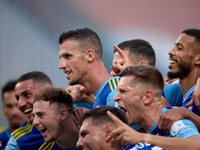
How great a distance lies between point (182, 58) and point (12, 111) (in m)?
1.94

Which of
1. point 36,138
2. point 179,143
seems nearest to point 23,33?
point 36,138

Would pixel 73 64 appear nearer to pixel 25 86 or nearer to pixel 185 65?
pixel 25 86

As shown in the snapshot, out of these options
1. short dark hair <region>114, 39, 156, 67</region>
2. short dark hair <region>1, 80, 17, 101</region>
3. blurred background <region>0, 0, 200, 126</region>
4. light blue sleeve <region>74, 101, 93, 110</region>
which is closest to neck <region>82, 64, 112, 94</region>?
short dark hair <region>114, 39, 156, 67</region>

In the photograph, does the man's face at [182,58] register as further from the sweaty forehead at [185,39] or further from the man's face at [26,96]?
the man's face at [26,96]

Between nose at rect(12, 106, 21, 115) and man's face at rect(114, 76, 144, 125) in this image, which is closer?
man's face at rect(114, 76, 144, 125)

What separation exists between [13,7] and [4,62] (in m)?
0.95

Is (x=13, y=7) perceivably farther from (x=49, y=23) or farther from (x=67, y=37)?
(x=67, y=37)

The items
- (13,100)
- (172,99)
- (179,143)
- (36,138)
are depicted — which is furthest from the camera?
(13,100)

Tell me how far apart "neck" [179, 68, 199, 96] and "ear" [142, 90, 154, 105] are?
765 mm

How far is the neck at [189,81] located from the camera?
240cm

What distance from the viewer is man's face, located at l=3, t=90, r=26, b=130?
3.33 meters

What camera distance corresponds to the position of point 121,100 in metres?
1.79

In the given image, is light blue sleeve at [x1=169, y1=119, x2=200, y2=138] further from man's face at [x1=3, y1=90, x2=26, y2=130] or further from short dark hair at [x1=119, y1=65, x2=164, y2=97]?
man's face at [x1=3, y1=90, x2=26, y2=130]

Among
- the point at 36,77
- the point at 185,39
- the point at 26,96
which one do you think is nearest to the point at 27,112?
the point at 26,96
